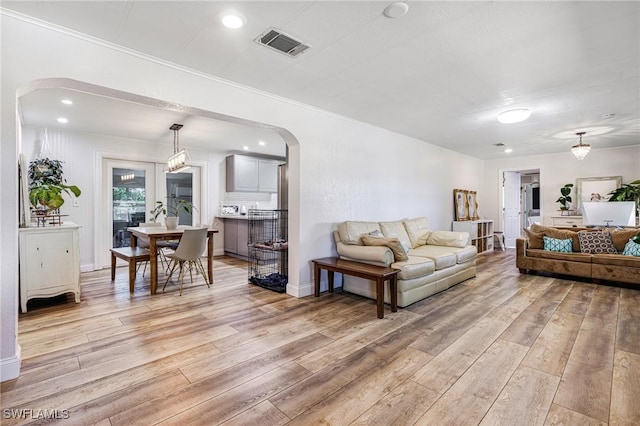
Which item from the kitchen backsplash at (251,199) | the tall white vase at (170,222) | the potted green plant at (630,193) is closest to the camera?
the tall white vase at (170,222)

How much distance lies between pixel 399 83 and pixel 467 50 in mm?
771

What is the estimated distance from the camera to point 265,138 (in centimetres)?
559

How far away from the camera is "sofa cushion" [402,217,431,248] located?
16.2 ft

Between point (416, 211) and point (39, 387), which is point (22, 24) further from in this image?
point (416, 211)

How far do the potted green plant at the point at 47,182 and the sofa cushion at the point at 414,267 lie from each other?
380 cm

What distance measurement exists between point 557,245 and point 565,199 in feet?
8.68

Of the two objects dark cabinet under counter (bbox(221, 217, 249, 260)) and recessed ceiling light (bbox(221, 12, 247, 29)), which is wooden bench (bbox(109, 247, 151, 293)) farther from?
recessed ceiling light (bbox(221, 12, 247, 29))

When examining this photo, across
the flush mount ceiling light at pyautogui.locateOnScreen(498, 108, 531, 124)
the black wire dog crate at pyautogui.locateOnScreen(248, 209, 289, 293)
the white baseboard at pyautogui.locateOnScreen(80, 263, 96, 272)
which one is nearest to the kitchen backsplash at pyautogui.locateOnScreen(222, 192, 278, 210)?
the black wire dog crate at pyautogui.locateOnScreen(248, 209, 289, 293)

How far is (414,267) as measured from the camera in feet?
11.3

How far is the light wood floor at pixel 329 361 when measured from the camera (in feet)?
5.62

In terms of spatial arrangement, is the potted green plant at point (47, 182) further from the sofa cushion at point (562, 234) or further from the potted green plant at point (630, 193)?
the potted green plant at point (630, 193)

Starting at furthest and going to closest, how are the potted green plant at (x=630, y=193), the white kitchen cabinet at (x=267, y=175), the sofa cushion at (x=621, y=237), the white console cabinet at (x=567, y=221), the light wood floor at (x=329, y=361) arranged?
the white kitchen cabinet at (x=267, y=175), the white console cabinet at (x=567, y=221), the potted green plant at (x=630, y=193), the sofa cushion at (x=621, y=237), the light wood floor at (x=329, y=361)

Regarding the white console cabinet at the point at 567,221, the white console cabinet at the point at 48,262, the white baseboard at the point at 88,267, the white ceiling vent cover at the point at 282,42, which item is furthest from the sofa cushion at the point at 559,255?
the white baseboard at the point at 88,267

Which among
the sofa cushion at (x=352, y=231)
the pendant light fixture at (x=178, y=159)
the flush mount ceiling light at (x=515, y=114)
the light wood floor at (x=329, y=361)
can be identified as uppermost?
the flush mount ceiling light at (x=515, y=114)
